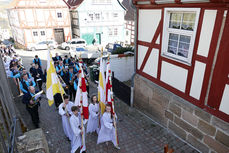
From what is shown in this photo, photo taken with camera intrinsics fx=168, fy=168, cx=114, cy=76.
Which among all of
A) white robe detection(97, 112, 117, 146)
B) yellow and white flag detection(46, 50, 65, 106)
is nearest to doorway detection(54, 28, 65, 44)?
yellow and white flag detection(46, 50, 65, 106)

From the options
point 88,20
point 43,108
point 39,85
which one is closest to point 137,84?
point 43,108

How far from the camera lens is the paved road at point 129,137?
5.77 meters

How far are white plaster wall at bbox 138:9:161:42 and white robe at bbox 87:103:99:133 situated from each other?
3.41 m

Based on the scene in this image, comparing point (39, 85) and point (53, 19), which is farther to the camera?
point (53, 19)

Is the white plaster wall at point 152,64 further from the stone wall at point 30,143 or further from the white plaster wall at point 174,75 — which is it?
the stone wall at point 30,143

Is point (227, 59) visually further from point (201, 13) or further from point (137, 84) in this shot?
point (137, 84)

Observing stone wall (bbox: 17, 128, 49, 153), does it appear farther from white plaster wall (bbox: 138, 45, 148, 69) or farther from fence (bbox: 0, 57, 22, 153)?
white plaster wall (bbox: 138, 45, 148, 69)

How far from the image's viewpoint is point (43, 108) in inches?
323

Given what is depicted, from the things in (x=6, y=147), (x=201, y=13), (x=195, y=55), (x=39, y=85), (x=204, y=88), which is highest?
(x=201, y=13)

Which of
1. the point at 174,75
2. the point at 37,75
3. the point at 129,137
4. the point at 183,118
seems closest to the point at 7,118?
the point at 129,137

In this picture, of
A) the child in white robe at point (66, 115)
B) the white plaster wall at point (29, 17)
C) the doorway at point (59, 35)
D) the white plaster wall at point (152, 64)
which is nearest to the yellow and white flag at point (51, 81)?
the child in white robe at point (66, 115)

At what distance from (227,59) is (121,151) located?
4.20 meters

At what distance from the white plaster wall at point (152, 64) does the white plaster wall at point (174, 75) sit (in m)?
0.40

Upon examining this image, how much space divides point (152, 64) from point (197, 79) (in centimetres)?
210
